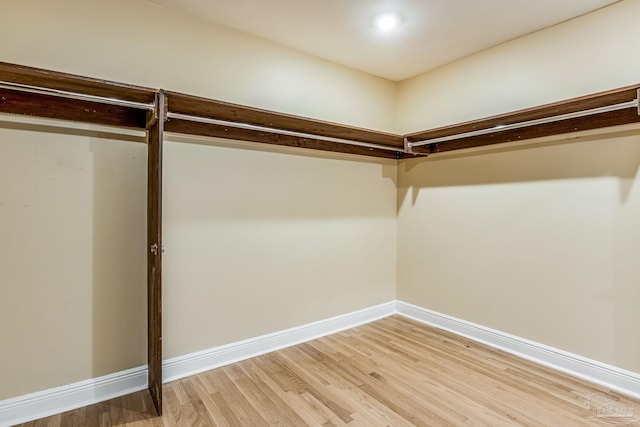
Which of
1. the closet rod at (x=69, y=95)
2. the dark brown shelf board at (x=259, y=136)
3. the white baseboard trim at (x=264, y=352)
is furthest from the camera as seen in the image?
the dark brown shelf board at (x=259, y=136)

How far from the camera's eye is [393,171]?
3875 mm

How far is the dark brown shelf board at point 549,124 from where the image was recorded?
2.10 meters

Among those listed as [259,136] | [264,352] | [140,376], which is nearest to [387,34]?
[259,136]

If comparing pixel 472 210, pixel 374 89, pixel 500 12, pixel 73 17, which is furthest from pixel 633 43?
pixel 73 17

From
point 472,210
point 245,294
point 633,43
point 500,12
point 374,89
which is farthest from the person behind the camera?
point 374,89

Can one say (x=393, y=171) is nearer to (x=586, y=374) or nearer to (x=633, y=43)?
(x=633, y=43)

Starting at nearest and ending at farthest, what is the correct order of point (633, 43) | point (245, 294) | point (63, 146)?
point (63, 146) < point (633, 43) < point (245, 294)

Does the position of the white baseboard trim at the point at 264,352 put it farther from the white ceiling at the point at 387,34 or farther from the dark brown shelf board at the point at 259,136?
the white ceiling at the point at 387,34

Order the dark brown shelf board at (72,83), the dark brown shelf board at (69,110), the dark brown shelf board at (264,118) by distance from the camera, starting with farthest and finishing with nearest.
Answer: the dark brown shelf board at (264,118) → the dark brown shelf board at (69,110) → the dark brown shelf board at (72,83)

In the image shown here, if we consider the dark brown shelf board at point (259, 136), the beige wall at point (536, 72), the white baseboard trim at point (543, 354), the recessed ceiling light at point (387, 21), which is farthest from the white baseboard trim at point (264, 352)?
the recessed ceiling light at point (387, 21)

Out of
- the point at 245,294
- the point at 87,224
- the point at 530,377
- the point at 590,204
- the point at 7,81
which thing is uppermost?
the point at 7,81

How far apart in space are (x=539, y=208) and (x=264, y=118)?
228cm

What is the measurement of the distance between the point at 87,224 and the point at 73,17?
1.28m

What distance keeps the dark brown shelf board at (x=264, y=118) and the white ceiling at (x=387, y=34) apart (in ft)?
2.38
